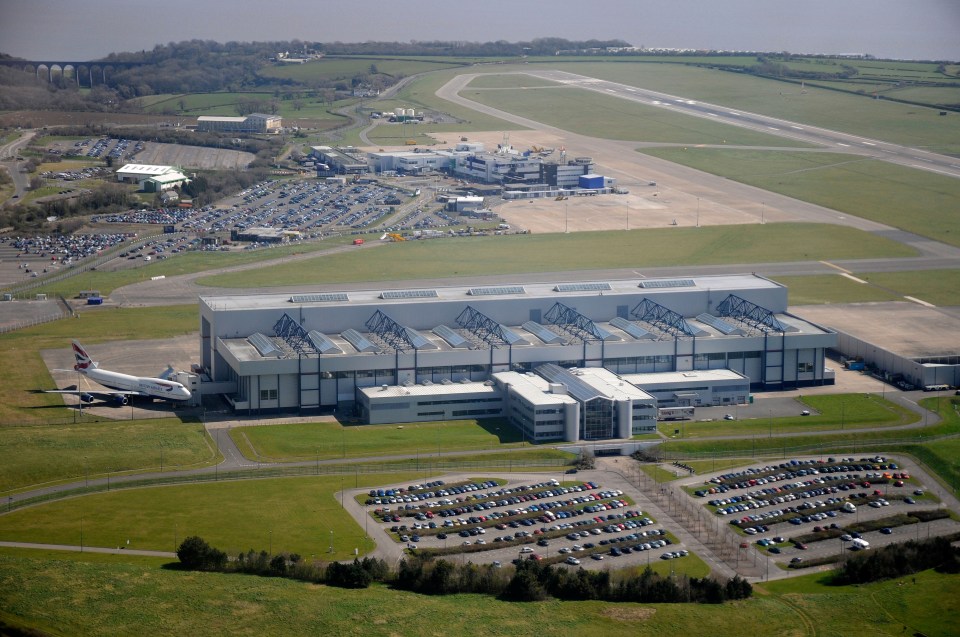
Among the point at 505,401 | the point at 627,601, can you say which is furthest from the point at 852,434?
the point at 627,601

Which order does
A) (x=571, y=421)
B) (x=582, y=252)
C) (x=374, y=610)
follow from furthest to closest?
(x=582, y=252)
(x=571, y=421)
(x=374, y=610)

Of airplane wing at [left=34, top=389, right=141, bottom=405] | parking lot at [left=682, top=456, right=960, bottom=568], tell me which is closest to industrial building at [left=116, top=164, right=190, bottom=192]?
airplane wing at [left=34, top=389, right=141, bottom=405]

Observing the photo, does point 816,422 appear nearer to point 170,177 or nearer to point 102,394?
point 102,394

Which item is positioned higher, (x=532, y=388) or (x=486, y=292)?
(x=486, y=292)

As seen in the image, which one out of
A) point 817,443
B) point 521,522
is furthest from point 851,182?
point 521,522

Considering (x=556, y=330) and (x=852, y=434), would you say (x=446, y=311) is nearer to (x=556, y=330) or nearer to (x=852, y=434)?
(x=556, y=330)

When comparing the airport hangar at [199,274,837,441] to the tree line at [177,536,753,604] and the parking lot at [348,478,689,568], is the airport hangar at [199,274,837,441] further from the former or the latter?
the tree line at [177,536,753,604]

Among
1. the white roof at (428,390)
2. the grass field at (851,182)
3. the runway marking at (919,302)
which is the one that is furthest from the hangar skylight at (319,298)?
the grass field at (851,182)
